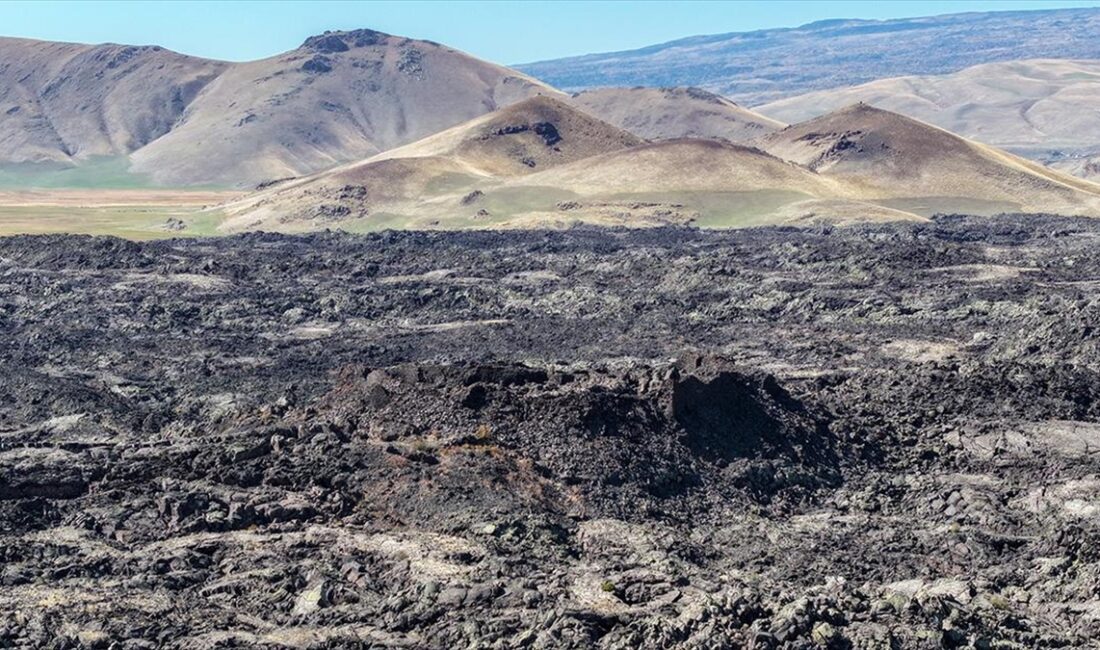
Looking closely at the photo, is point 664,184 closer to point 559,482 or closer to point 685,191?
point 685,191

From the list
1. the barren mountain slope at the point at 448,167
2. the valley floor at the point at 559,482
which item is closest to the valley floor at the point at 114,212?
the barren mountain slope at the point at 448,167

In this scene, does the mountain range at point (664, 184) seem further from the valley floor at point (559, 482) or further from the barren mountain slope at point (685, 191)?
the valley floor at point (559, 482)

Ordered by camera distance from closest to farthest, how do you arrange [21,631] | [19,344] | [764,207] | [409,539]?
1. [21,631]
2. [409,539]
3. [19,344]
4. [764,207]

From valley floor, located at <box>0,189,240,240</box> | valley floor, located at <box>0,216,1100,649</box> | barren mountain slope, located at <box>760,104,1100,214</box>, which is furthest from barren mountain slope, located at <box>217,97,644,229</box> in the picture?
valley floor, located at <box>0,216,1100,649</box>

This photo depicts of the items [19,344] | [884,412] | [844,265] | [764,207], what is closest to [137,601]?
[884,412]

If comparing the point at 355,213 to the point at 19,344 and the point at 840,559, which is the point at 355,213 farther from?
the point at 840,559
